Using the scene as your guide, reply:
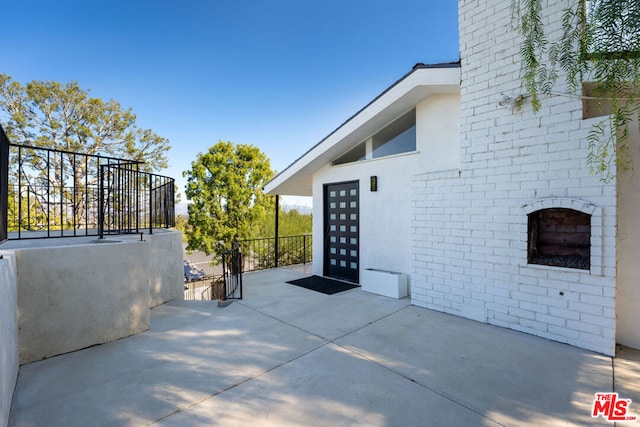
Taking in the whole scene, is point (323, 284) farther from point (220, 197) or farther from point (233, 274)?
point (220, 197)

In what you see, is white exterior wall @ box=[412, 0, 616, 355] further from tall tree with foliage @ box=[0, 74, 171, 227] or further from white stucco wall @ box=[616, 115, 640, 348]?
tall tree with foliage @ box=[0, 74, 171, 227]

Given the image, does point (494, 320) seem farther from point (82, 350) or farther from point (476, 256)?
point (82, 350)

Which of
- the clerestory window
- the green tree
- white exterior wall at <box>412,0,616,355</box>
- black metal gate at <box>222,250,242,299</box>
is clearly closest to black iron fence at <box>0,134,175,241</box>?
black metal gate at <box>222,250,242,299</box>

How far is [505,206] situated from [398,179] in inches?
76.4

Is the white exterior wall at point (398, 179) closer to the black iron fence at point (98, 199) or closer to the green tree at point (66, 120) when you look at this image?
the black iron fence at point (98, 199)

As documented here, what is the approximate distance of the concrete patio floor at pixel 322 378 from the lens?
1.84 meters

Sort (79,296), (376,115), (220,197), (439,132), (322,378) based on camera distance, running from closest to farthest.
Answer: (322,378), (79,296), (439,132), (376,115), (220,197)

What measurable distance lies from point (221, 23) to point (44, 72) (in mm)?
10680

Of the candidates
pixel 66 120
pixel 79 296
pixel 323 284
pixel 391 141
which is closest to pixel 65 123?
pixel 66 120

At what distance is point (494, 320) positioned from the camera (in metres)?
3.48

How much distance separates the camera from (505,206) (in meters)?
3.45

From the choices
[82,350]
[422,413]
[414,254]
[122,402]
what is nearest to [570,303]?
[414,254]

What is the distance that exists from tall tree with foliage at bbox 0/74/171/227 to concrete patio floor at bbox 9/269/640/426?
38.6 feet

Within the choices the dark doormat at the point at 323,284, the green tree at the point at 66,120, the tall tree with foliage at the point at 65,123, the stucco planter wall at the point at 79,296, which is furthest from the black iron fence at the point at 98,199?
the green tree at the point at 66,120
